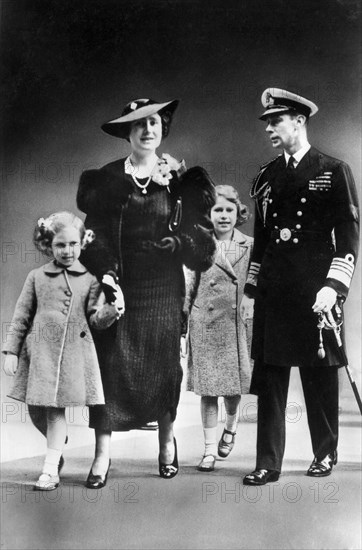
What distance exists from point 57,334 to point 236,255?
895 millimetres

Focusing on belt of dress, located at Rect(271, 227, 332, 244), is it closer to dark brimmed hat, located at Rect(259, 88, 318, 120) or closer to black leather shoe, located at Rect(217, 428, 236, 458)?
dark brimmed hat, located at Rect(259, 88, 318, 120)

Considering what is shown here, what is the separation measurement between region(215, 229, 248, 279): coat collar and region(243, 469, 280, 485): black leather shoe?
2.89 feet

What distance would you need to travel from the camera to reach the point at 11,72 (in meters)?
3.22

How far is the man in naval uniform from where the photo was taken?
297 centimetres

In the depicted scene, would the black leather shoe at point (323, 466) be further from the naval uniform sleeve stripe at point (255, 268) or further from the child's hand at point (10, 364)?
the child's hand at point (10, 364)

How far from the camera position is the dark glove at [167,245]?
3.05m

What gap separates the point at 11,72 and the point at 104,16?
523 millimetres

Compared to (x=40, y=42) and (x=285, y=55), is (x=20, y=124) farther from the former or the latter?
(x=285, y=55)

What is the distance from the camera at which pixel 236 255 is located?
3.08 meters

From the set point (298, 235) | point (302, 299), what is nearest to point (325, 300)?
point (302, 299)

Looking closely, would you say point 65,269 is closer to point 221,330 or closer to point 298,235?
point 221,330

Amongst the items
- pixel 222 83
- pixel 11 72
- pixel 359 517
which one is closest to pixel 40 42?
pixel 11 72

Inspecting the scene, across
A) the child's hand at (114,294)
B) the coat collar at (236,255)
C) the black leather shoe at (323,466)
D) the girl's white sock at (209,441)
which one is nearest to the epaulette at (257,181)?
the coat collar at (236,255)

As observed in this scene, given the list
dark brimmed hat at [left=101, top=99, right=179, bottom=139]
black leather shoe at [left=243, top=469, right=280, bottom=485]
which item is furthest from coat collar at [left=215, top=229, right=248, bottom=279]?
black leather shoe at [left=243, top=469, right=280, bottom=485]
